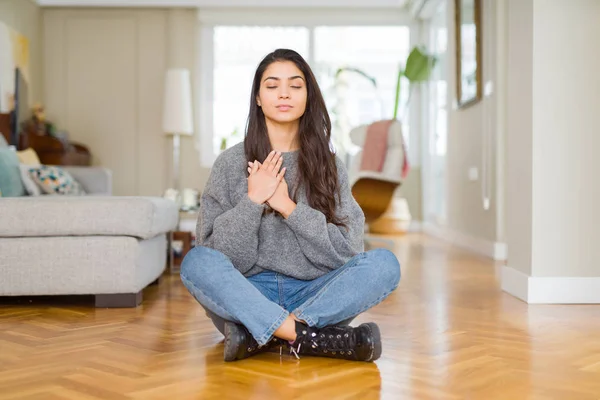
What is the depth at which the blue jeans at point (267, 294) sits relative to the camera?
183cm

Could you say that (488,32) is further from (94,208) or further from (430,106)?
(94,208)

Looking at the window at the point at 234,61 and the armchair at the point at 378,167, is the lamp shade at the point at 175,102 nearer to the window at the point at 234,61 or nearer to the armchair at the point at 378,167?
the window at the point at 234,61

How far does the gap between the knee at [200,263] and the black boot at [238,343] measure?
5.8 inches

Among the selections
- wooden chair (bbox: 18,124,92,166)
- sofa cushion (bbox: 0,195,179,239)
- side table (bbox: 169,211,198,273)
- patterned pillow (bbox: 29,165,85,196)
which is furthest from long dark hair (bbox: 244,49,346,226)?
wooden chair (bbox: 18,124,92,166)

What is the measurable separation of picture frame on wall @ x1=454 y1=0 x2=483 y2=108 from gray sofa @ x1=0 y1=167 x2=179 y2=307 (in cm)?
338

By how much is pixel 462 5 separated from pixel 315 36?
8.24 feet

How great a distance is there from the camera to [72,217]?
2779 mm

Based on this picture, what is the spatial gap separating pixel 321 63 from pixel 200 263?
21.0 feet

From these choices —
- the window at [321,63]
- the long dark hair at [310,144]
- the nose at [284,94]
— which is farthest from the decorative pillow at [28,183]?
the window at [321,63]

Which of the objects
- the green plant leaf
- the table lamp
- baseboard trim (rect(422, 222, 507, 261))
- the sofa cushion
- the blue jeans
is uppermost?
the green plant leaf

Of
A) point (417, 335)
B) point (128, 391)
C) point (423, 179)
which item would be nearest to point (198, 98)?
point (423, 179)

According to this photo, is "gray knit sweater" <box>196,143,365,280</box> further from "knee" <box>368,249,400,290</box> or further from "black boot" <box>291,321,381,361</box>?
"black boot" <box>291,321,381,361</box>

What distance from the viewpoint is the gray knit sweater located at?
6.34 ft

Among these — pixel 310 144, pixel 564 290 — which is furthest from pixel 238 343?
pixel 564 290
